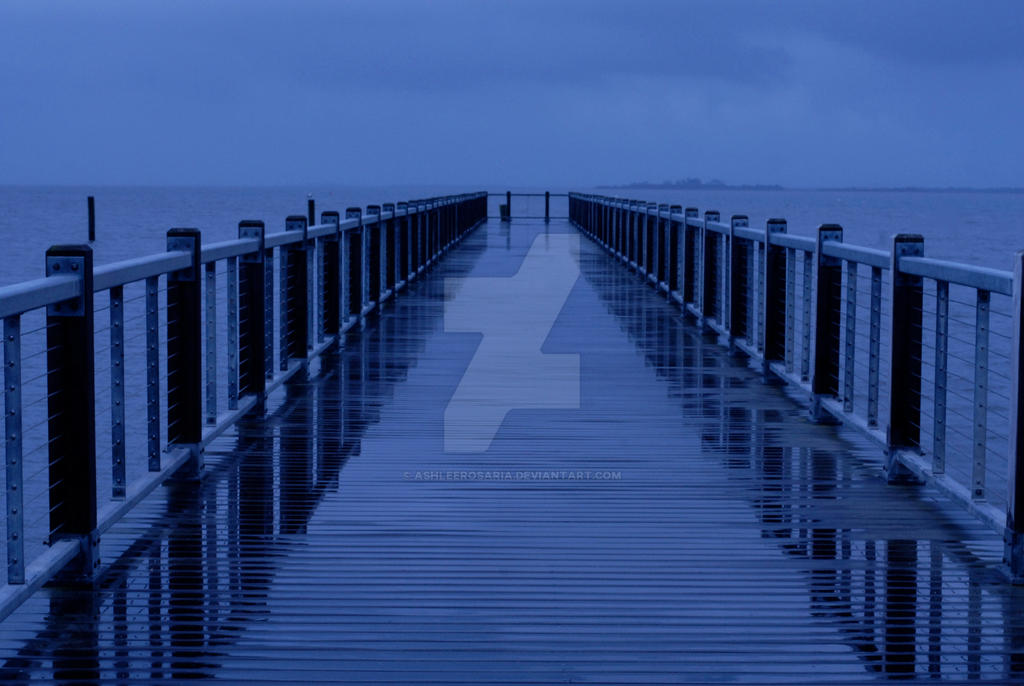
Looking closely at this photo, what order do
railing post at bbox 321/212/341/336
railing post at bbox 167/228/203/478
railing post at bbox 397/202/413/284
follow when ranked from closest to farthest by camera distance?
railing post at bbox 167/228/203/478
railing post at bbox 321/212/341/336
railing post at bbox 397/202/413/284

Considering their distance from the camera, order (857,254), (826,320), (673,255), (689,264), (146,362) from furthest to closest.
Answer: (673,255)
(689,264)
(826,320)
(146,362)
(857,254)

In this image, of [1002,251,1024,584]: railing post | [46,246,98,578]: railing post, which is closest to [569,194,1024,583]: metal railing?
[1002,251,1024,584]: railing post

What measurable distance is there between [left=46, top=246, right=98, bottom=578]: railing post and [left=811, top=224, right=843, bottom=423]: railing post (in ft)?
15.2

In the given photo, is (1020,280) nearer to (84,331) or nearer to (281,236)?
(84,331)

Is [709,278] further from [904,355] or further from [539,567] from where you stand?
[539,567]

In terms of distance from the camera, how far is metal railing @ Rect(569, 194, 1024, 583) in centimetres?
524

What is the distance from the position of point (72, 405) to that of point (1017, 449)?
2.95 meters

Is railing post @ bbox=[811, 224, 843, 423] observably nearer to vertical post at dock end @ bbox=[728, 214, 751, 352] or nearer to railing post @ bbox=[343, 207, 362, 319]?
vertical post at dock end @ bbox=[728, 214, 751, 352]

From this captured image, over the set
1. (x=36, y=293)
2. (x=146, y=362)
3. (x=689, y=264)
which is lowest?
(x=146, y=362)

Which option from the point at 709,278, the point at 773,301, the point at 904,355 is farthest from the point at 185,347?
the point at 709,278

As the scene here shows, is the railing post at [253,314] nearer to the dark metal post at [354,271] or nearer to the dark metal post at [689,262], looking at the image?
the dark metal post at [354,271]

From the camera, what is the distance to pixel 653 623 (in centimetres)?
433
